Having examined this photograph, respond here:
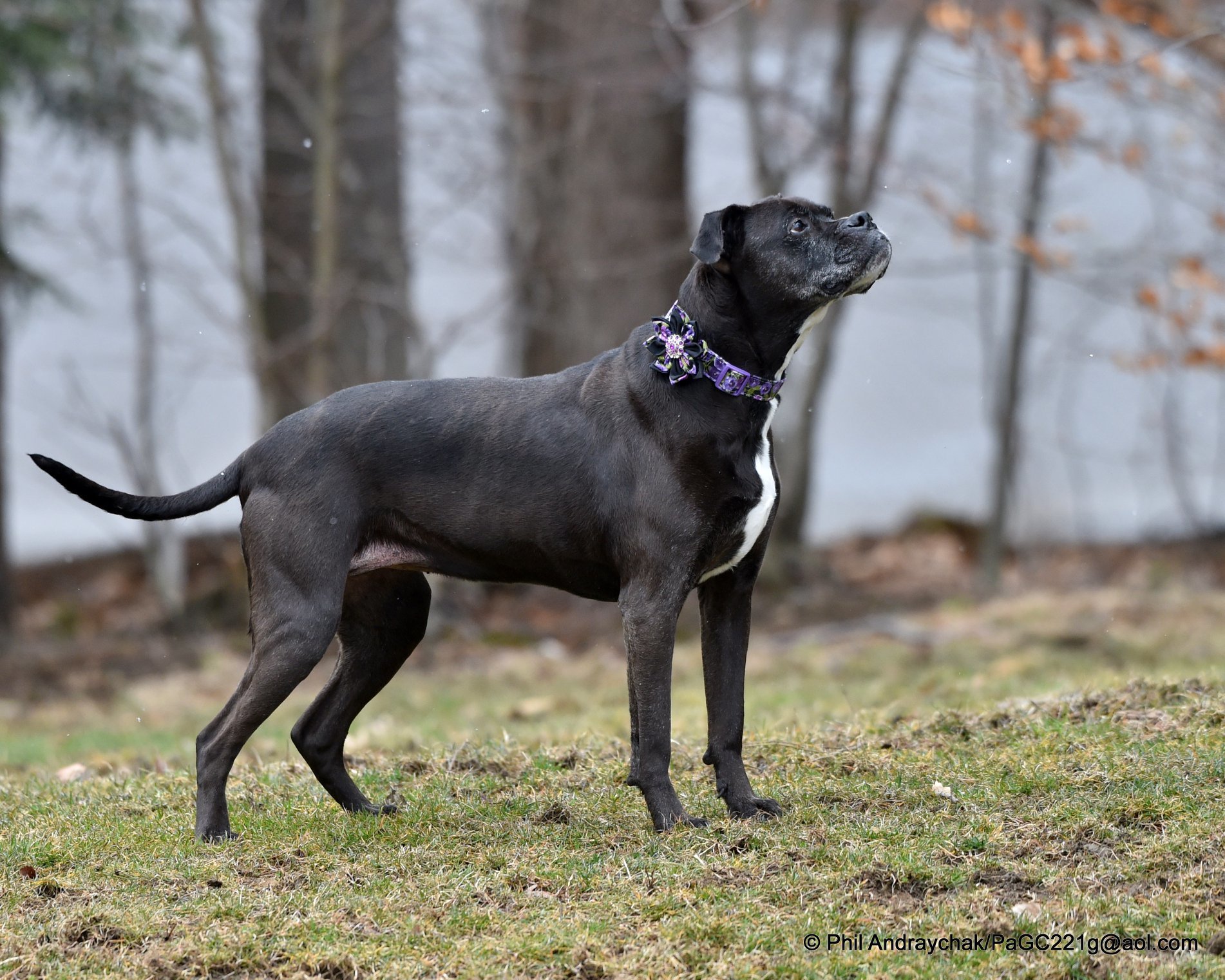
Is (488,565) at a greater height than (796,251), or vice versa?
(796,251)

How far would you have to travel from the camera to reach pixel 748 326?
5.06m

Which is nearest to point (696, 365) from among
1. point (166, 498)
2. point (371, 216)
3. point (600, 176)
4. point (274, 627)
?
point (274, 627)

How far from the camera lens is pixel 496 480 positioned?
16.7 feet

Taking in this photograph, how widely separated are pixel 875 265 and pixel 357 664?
2390 mm

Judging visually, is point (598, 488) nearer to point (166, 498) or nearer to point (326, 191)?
point (166, 498)

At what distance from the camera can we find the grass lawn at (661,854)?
12.7 feet

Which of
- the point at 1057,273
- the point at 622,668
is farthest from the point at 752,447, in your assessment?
the point at 1057,273

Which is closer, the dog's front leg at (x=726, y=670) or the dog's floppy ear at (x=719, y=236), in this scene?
the dog's floppy ear at (x=719, y=236)

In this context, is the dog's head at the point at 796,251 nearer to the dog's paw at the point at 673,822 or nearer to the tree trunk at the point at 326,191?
the dog's paw at the point at 673,822

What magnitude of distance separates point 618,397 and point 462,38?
342 inches

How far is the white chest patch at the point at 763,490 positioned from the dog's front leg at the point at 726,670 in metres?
0.14

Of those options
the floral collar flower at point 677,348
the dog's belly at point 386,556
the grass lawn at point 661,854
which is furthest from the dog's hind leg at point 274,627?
the floral collar flower at point 677,348

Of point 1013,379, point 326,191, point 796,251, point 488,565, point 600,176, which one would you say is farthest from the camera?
point 1013,379

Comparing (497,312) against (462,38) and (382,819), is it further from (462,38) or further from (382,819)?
(382,819)
